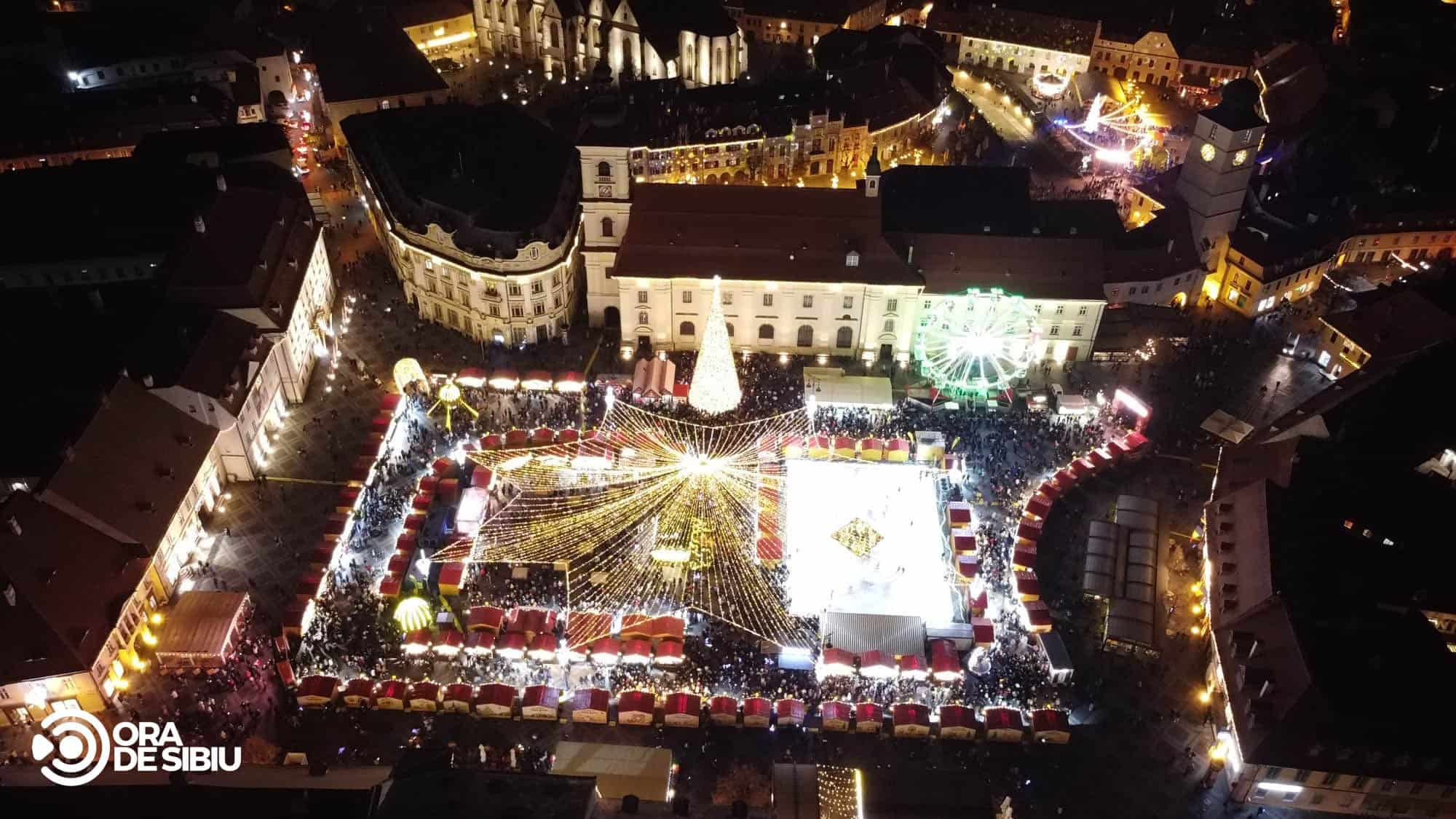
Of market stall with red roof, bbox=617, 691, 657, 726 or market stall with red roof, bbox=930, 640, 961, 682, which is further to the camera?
market stall with red roof, bbox=930, 640, 961, 682

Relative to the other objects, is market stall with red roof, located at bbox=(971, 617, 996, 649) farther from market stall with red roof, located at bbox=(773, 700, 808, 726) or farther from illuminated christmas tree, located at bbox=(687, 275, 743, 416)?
illuminated christmas tree, located at bbox=(687, 275, 743, 416)

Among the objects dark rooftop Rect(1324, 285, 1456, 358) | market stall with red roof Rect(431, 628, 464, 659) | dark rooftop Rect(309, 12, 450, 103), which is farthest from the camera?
dark rooftop Rect(309, 12, 450, 103)

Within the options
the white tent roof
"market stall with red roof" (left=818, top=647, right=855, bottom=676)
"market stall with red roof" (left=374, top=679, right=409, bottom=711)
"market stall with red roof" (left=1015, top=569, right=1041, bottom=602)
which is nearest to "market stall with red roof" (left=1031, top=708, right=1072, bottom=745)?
"market stall with red roof" (left=1015, top=569, right=1041, bottom=602)

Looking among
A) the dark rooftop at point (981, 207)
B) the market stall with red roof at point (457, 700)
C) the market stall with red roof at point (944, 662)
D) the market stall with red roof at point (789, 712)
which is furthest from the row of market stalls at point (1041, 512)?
the market stall with red roof at point (457, 700)

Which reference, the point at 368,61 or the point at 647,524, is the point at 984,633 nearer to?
the point at 647,524

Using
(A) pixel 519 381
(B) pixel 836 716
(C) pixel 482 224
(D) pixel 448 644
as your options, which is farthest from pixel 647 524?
(C) pixel 482 224

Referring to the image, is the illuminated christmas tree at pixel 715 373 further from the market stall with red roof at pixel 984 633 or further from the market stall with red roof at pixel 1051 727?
the market stall with red roof at pixel 1051 727
